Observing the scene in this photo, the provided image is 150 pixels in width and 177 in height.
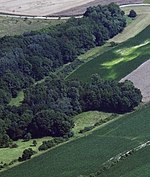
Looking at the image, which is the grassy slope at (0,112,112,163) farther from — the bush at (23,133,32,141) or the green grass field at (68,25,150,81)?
the green grass field at (68,25,150,81)

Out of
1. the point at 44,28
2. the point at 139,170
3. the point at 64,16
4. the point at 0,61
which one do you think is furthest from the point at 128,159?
the point at 64,16

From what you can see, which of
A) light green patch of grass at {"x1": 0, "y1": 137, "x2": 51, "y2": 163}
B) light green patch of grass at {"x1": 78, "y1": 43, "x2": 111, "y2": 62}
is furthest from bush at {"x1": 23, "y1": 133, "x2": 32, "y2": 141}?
light green patch of grass at {"x1": 78, "y1": 43, "x2": 111, "y2": 62}

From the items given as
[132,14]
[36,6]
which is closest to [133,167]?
[132,14]

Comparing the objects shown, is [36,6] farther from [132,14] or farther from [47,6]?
[132,14]

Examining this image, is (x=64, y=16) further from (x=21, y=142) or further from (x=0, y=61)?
(x=21, y=142)

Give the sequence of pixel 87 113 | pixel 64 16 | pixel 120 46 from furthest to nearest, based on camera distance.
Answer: pixel 64 16 < pixel 120 46 < pixel 87 113
